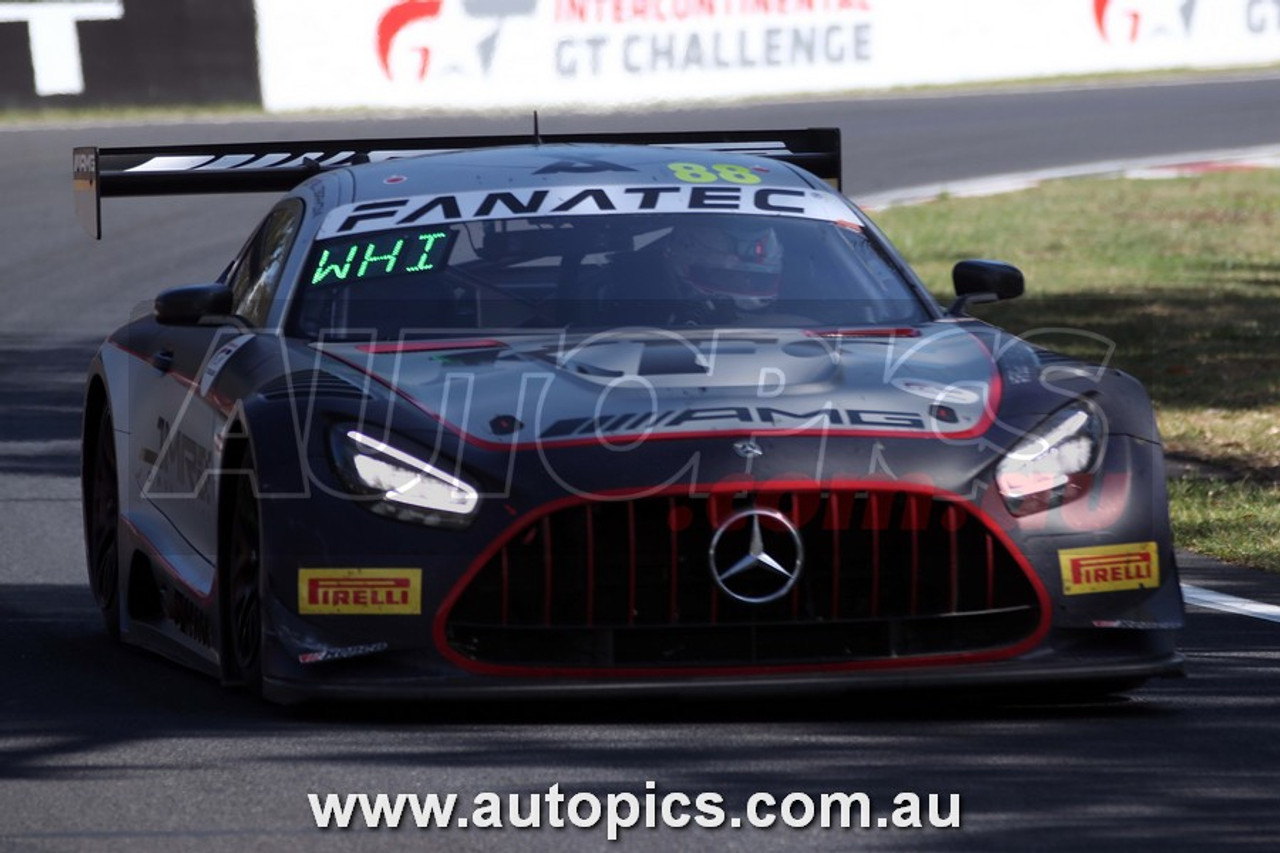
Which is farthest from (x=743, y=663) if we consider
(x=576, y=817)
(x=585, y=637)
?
(x=576, y=817)

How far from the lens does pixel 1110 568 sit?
5359 mm

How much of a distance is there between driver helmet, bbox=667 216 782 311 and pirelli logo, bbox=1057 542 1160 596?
52.9 inches

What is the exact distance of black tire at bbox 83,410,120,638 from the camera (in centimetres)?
703

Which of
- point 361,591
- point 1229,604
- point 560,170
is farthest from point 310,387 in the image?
point 1229,604

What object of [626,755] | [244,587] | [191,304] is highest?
[191,304]

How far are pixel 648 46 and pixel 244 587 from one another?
2555cm

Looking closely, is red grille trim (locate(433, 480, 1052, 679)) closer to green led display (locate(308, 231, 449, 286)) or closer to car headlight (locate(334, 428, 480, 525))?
car headlight (locate(334, 428, 480, 525))

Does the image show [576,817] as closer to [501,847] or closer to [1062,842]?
[501,847]

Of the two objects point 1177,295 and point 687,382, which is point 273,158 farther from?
point 1177,295

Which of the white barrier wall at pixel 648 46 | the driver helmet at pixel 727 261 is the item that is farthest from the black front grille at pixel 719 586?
the white barrier wall at pixel 648 46

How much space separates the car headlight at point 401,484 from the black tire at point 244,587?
0.26 metres

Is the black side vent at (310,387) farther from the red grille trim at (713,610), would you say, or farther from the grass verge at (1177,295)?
the grass verge at (1177,295)

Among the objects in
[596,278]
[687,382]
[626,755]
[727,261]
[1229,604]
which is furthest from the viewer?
[1229,604]

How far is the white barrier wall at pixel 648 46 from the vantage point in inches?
1176
